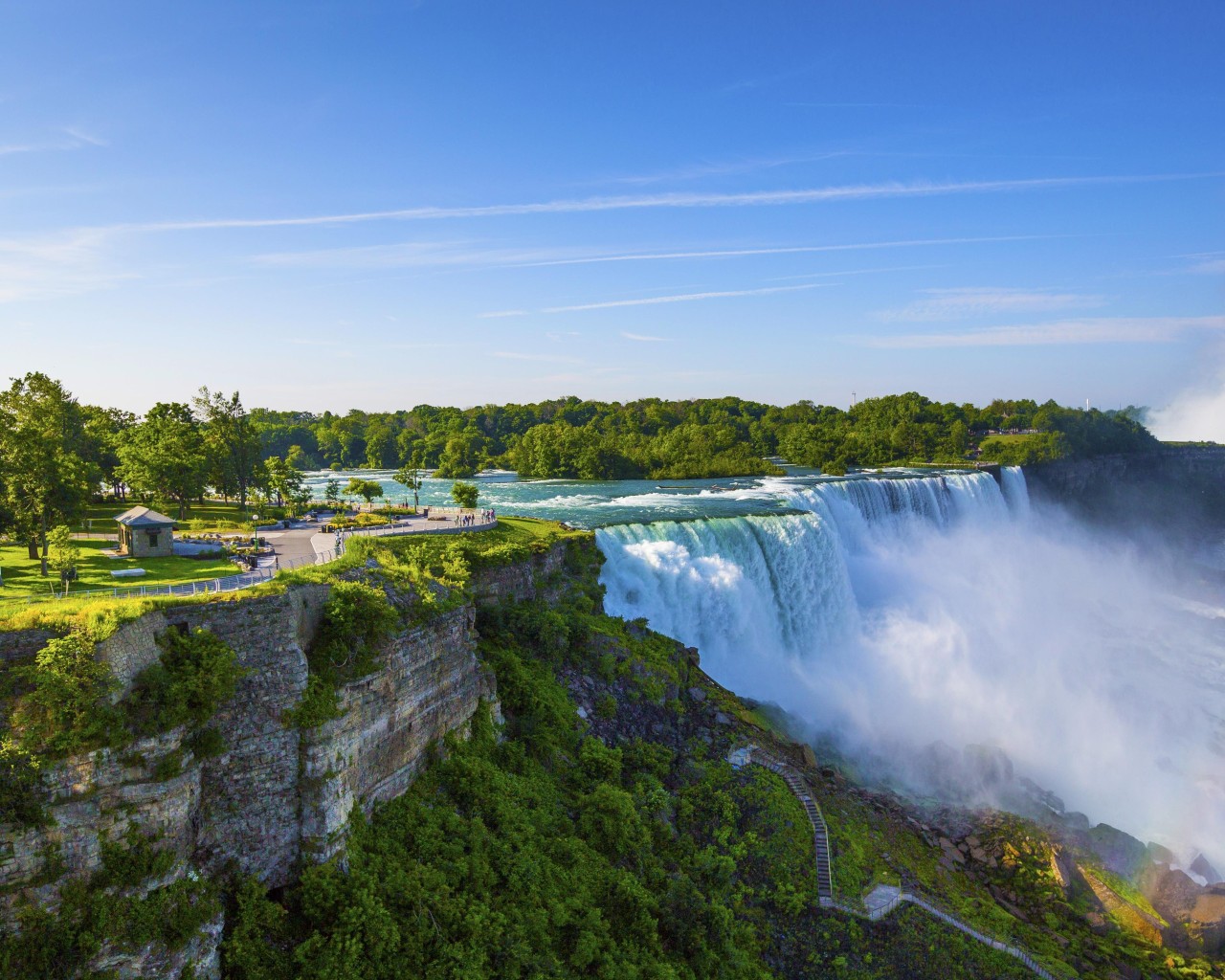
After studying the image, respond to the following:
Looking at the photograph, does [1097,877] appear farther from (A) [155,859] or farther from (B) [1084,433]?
(B) [1084,433]

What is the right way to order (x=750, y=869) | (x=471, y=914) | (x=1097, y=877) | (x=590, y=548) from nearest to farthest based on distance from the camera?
(x=471, y=914) → (x=750, y=869) → (x=1097, y=877) → (x=590, y=548)

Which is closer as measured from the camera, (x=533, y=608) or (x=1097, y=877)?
(x=1097, y=877)

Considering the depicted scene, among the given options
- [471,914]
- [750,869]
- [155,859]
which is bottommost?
[750,869]

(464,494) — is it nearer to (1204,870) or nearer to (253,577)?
(253,577)

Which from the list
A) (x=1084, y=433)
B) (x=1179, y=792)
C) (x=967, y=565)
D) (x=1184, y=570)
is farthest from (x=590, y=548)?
(x=1084, y=433)

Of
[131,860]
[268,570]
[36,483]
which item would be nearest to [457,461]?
[36,483]

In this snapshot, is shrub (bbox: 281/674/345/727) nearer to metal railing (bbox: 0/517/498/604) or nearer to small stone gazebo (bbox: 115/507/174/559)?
metal railing (bbox: 0/517/498/604)

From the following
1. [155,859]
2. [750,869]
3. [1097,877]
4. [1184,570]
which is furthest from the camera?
[1184,570]
